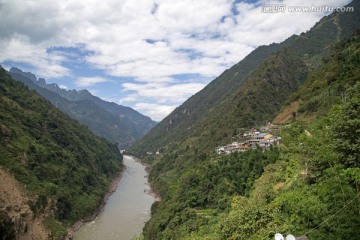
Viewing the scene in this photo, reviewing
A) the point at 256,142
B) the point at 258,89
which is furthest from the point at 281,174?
the point at 258,89

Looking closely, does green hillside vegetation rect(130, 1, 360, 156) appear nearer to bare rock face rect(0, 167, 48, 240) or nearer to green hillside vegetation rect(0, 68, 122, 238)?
green hillside vegetation rect(0, 68, 122, 238)

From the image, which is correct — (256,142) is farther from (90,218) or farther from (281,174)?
(90,218)

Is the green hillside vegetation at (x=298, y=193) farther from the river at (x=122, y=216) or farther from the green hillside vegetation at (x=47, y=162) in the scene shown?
the green hillside vegetation at (x=47, y=162)

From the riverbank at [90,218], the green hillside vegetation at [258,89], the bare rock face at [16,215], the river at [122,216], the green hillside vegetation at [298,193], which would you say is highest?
the green hillside vegetation at [258,89]

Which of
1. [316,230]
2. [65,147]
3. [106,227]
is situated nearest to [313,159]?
[316,230]

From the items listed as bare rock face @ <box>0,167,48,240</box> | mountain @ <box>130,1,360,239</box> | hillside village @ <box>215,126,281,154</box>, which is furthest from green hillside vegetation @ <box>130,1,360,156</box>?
bare rock face @ <box>0,167,48,240</box>

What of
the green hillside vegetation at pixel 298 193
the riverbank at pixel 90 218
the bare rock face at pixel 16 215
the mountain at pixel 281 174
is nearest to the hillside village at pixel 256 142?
the mountain at pixel 281 174

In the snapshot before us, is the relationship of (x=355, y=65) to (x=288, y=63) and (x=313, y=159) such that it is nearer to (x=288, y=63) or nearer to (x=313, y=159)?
(x=313, y=159)
